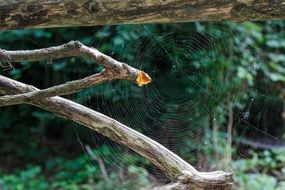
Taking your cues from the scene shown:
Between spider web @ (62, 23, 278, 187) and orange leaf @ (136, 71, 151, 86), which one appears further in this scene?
spider web @ (62, 23, 278, 187)

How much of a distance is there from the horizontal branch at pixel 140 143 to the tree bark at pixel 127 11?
0.19m

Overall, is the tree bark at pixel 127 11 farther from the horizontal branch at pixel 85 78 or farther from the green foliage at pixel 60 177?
the green foliage at pixel 60 177

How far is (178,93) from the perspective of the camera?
10.3 ft

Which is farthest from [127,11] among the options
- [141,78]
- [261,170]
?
[261,170]

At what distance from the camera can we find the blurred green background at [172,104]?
2.63m

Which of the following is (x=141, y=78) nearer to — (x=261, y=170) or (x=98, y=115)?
(x=98, y=115)

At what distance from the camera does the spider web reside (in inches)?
100

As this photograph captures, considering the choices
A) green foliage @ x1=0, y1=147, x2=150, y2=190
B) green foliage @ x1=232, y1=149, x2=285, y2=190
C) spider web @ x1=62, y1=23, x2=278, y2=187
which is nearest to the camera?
spider web @ x1=62, y1=23, x2=278, y2=187

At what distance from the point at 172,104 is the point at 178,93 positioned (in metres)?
0.49

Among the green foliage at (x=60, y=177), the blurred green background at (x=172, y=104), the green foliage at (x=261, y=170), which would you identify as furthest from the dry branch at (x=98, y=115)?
the green foliage at (x=60, y=177)

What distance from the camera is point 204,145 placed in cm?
288

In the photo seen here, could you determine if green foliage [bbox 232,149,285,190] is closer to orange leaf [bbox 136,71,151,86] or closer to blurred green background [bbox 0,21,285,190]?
blurred green background [bbox 0,21,285,190]

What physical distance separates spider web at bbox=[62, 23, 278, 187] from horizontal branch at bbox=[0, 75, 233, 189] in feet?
3.69

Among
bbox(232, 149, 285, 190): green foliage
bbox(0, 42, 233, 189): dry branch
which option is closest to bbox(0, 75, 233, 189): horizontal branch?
bbox(0, 42, 233, 189): dry branch
